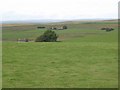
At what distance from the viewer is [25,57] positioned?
50.0ft

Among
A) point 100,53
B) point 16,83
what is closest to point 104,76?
point 16,83

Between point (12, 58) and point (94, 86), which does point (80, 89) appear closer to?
point (94, 86)

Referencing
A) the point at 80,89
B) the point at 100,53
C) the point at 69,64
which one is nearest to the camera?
the point at 80,89

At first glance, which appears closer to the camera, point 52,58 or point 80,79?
point 80,79

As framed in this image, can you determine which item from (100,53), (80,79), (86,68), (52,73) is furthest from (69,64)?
(100,53)

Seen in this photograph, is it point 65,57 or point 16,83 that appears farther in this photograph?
point 65,57

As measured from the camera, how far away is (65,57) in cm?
1508

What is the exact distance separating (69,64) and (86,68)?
119cm

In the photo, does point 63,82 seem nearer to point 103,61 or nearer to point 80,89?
point 80,89

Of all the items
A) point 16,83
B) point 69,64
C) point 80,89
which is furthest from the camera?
point 69,64

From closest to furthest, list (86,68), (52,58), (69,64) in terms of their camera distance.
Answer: (86,68), (69,64), (52,58)

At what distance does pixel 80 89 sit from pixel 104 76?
2197 mm

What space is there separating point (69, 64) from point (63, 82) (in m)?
3.41

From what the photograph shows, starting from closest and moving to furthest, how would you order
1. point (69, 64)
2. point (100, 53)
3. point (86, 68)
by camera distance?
1. point (86, 68)
2. point (69, 64)
3. point (100, 53)
